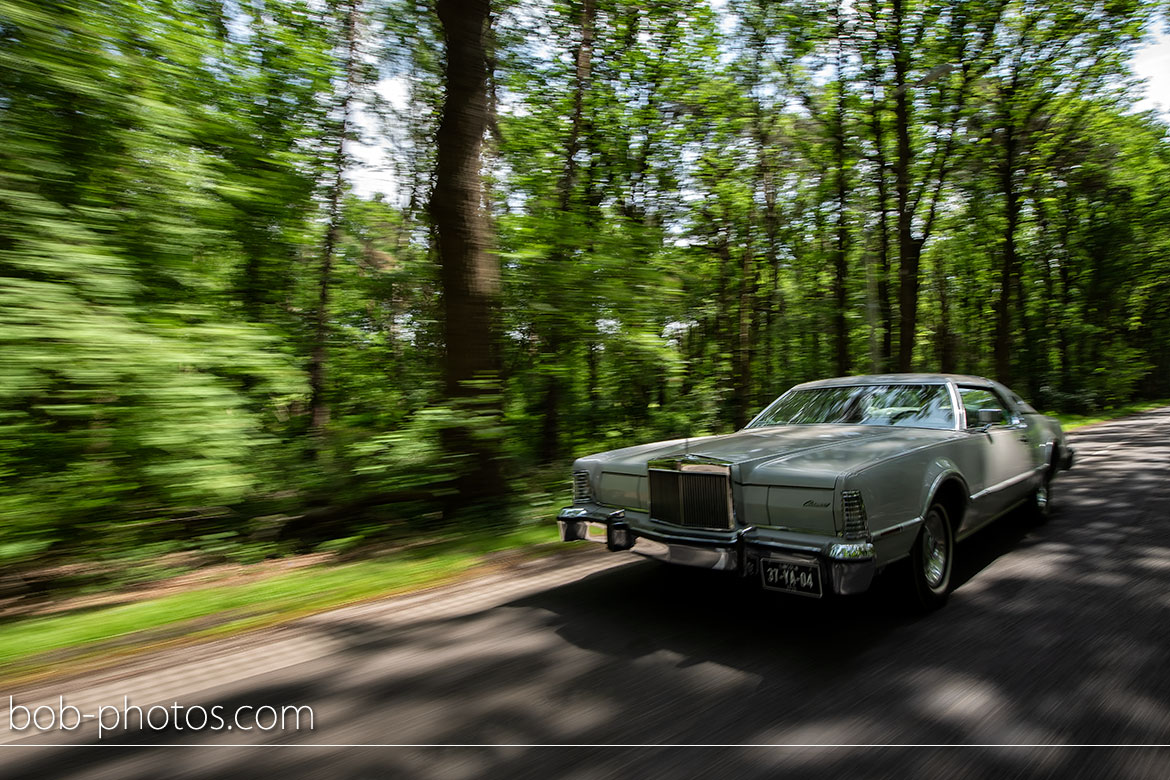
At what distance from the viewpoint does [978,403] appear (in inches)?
224

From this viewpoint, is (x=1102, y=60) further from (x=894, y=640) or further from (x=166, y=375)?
(x=166, y=375)

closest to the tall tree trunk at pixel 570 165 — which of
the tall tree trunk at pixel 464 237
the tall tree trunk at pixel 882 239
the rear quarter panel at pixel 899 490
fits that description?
the tall tree trunk at pixel 464 237

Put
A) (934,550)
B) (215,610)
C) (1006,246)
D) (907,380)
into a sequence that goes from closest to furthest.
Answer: (934,550), (215,610), (907,380), (1006,246)

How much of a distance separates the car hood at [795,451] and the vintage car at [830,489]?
11mm

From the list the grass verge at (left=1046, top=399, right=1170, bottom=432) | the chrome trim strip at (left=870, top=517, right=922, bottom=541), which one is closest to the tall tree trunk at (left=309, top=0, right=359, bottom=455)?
the chrome trim strip at (left=870, top=517, right=922, bottom=541)

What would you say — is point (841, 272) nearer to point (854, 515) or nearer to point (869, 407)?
point (869, 407)

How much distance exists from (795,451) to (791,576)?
3.16 feet

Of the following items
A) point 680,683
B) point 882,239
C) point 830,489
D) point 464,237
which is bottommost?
point 680,683

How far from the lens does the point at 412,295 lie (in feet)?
32.2

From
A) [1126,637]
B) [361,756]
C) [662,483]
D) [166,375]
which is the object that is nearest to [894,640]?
[1126,637]

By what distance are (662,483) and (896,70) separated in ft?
57.8

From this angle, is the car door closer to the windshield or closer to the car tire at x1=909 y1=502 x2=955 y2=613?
the windshield

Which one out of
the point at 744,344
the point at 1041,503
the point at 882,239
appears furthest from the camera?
the point at 882,239

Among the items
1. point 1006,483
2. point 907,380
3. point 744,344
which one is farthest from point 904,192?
point 1006,483
